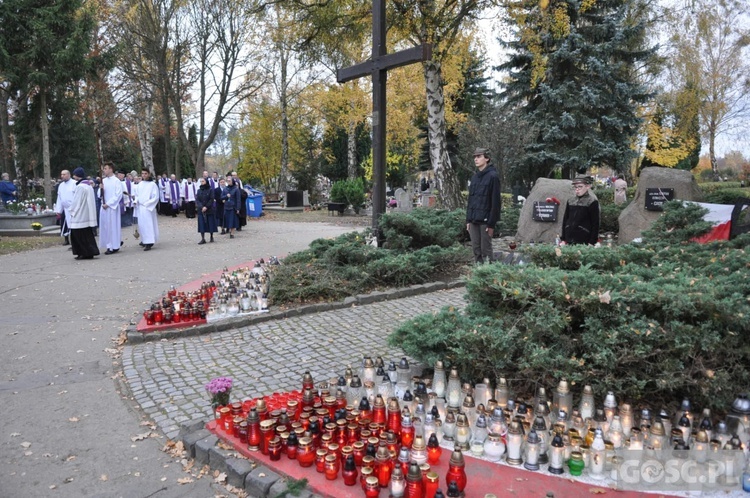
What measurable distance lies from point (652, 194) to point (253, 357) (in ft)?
32.0

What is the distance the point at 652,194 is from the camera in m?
11.5

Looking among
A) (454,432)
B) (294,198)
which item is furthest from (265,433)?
(294,198)

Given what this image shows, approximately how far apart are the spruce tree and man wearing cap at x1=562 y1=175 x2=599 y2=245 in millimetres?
16899

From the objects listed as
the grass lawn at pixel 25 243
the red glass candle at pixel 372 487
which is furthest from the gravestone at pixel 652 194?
the grass lawn at pixel 25 243

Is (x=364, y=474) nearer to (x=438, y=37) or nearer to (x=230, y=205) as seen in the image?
(x=438, y=37)

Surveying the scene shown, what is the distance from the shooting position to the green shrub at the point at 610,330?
3328mm

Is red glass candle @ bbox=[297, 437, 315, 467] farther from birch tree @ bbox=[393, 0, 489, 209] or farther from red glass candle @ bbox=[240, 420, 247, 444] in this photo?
birch tree @ bbox=[393, 0, 489, 209]

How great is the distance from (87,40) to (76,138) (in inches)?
423

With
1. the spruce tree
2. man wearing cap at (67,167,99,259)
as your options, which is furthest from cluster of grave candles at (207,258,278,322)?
the spruce tree

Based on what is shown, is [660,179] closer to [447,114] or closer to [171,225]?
[171,225]

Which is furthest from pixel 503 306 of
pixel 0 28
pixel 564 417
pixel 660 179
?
pixel 0 28

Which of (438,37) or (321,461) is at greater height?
(438,37)

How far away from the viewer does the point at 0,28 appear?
70.1 ft

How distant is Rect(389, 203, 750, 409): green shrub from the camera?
3.33 metres
